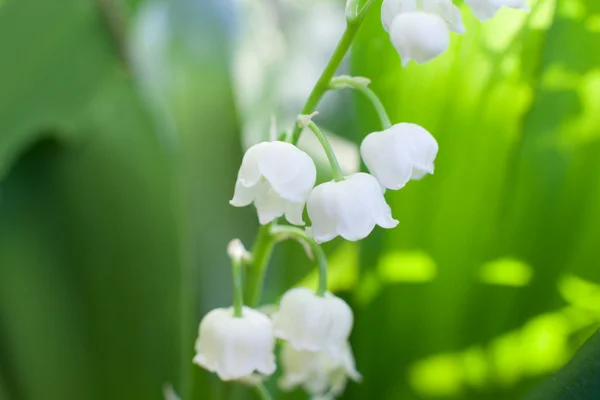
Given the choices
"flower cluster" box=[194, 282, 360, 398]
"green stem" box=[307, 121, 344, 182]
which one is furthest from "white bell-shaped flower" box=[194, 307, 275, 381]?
"green stem" box=[307, 121, 344, 182]

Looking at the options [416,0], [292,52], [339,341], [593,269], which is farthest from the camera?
[292,52]

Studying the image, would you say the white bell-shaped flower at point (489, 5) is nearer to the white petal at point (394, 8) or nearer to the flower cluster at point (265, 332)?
the white petal at point (394, 8)

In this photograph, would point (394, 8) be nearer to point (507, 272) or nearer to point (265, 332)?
point (265, 332)

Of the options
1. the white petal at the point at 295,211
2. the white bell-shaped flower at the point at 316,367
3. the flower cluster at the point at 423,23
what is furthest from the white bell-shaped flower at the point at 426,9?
the white bell-shaped flower at the point at 316,367

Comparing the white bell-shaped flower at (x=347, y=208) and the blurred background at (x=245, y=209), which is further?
the blurred background at (x=245, y=209)

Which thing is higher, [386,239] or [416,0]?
[416,0]

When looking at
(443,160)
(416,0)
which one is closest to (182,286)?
(443,160)

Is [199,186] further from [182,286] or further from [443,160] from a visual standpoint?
[443,160]
